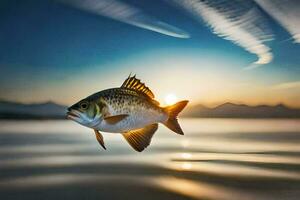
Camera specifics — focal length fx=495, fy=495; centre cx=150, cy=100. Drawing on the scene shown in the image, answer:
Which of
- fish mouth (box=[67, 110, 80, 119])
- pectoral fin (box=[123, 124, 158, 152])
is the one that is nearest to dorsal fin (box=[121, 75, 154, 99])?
pectoral fin (box=[123, 124, 158, 152])

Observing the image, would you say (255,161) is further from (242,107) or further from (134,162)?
(134,162)

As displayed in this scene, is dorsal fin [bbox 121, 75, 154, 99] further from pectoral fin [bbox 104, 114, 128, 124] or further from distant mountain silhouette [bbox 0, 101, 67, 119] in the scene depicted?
distant mountain silhouette [bbox 0, 101, 67, 119]

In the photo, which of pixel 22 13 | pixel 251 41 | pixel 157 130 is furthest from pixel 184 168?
pixel 22 13

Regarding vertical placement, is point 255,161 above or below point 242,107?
below

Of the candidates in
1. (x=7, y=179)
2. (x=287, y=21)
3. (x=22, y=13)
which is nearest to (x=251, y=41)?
(x=287, y=21)

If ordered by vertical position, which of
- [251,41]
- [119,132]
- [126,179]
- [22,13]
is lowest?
[126,179]
